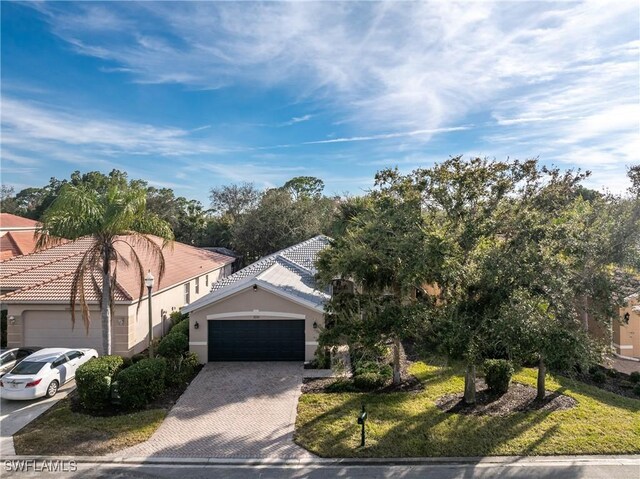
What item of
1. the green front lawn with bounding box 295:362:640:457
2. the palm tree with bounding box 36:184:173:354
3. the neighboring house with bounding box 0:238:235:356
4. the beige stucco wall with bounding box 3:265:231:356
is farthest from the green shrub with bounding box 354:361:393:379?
the beige stucco wall with bounding box 3:265:231:356

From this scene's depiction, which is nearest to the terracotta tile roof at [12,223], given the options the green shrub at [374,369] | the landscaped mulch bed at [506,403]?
the green shrub at [374,369]

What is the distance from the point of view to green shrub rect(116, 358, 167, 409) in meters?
13.2

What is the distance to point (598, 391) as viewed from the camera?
15.1m

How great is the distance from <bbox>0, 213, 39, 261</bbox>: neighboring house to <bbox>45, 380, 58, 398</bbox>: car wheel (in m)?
14.0

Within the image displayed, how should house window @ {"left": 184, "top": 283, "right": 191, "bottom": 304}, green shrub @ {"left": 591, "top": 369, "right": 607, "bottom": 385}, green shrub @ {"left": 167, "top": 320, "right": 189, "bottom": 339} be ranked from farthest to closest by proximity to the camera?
house window @ {"left": 184, "top": 283, "right": 191, "bottom": 304}
green shrub @ {"left": 167, "top": 320, "right": 189, "bottom": 339}
green shrub @ {"left": 591, "top": 369, "right": 607, "bottom": 385}

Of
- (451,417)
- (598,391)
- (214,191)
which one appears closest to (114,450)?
(451,417)

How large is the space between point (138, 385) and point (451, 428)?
9.32 meters

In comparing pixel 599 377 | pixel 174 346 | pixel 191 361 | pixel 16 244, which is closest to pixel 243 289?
pixel 191 361

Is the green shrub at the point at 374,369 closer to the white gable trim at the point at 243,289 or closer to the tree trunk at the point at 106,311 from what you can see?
the white gable trim at the point at 243,289

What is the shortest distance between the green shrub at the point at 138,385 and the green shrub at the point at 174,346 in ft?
10.4

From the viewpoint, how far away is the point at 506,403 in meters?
13.7

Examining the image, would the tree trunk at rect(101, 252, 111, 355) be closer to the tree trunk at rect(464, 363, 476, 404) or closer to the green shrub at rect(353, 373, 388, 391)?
the green shrub at rect(353, 373, 388, 391)

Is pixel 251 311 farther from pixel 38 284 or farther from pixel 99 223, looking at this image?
pixel 38 284

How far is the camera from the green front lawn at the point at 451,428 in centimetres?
1080
